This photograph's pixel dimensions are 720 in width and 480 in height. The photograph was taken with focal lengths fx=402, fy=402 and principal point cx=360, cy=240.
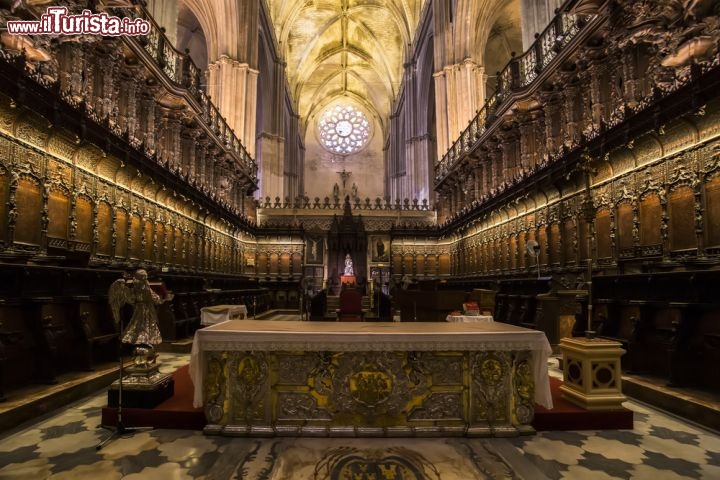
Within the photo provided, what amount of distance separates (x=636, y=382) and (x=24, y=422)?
257 inches

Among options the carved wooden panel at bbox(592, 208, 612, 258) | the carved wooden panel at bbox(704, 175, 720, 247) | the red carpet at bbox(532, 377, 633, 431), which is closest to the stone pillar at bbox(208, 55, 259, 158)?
the carved wooden panel at bbox(592, 208, 612, 258)

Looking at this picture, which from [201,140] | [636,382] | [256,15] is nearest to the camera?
[636,382]

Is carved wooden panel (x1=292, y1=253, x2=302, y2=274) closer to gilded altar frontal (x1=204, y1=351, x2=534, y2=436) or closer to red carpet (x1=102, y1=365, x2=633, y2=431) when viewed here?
red carpet (x1=102, y1=365, x2=633, y2=431)

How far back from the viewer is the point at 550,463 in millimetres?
3008

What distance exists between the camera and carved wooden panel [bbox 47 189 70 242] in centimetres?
741

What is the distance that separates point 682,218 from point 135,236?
11909 millimetres

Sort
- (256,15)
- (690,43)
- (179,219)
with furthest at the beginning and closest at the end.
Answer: (256,15) → (179,219) → (690,43)

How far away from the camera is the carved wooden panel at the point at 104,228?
29.3 feet

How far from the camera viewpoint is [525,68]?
13000 mm

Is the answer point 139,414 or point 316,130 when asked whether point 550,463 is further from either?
point 316,130

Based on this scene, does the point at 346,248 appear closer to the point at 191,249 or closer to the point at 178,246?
the point at 191,249

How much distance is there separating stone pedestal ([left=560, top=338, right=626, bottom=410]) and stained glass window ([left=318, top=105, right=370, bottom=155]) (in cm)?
4297

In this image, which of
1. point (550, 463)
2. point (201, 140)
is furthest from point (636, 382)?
point (201, 140)

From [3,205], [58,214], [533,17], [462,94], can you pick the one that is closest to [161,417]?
[3,205]
